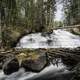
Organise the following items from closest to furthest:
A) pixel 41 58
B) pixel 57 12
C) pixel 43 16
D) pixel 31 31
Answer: pixel 41 58 < pixel 31 31 < pixel 43 16 < pixel 57 12

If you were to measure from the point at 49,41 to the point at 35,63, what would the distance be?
4.80 meters

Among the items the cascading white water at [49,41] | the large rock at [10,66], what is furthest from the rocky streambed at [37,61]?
the cascading white water at [49,41]

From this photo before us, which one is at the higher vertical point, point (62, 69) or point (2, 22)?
point (2, 22)

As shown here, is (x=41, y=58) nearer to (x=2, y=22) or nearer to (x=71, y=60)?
(x=71, y=60)

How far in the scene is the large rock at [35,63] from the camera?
6609mm

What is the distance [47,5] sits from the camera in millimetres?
15539

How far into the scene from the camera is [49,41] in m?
11.3

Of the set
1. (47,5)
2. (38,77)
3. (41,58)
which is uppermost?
(47,5)

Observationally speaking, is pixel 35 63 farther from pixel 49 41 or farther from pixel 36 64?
pixel 49 41

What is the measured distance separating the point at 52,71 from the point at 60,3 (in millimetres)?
11785

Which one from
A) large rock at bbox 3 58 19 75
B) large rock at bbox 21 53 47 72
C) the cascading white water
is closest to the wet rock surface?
large rock at bbox 21 53 47 72

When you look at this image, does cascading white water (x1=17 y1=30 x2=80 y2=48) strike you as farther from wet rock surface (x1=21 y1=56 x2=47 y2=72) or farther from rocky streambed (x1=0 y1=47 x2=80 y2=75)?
wet rock surface (x1=21 y1=56 x2=47 y2=72)

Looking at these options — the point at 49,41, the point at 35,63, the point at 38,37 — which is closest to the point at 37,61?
the point at 35,63

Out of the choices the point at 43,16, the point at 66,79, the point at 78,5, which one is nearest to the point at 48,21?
the point at 43,16
